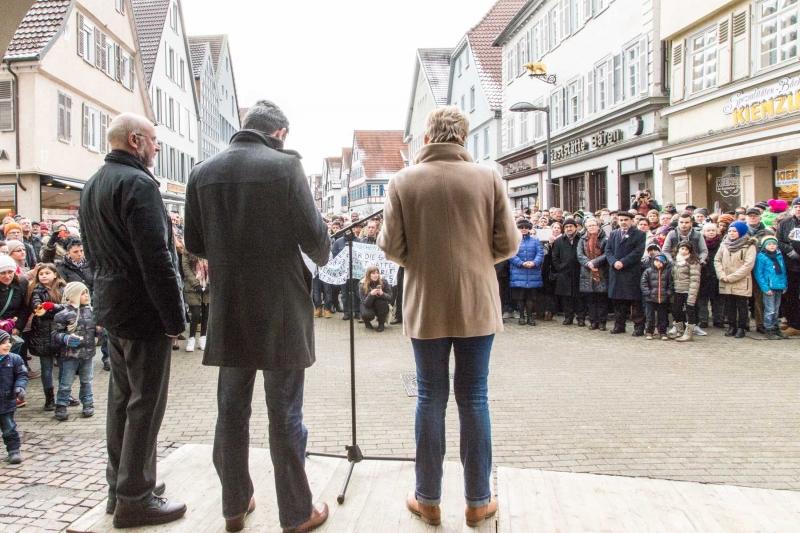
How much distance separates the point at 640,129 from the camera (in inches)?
808

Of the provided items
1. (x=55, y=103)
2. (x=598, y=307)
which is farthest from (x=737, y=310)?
(x=55, y=103)

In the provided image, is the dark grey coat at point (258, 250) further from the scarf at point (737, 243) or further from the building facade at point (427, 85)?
the building facade at point (427, 85)

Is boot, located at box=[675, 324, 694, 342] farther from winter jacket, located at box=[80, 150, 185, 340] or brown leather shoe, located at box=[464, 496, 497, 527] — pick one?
winter jacket, located at box=[80, 150, 185, 340]

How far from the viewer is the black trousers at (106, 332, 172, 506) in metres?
3.51

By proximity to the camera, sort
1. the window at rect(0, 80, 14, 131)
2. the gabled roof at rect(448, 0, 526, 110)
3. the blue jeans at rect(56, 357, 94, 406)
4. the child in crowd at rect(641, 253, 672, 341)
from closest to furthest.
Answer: the blue jeans at rect(56, 357, 94, 406)
the child in crowd at rect(641, 253, 672, 341)
the window at rect(0, 80, 14, 131)
the gabled roof at rect(448, 0, 526, 110)

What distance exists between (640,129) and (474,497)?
19167 millimetres

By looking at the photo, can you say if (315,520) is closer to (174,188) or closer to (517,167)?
(517,167)

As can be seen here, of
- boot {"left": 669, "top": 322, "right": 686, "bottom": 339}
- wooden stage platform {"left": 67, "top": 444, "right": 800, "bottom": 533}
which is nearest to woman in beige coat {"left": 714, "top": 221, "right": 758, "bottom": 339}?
boot {"left": 669, "top": 322, "right": 686, "bottom": 339}

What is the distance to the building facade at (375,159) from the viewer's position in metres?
75.1

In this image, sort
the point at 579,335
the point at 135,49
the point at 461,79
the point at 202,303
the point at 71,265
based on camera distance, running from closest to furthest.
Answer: the point at 71,265
the point at 202,303
the point at 579,335
the point at 135,49
the point at 461,79

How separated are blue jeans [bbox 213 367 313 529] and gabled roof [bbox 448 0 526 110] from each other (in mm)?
33502

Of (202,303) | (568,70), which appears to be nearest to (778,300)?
(202,303)

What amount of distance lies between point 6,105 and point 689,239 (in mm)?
19375

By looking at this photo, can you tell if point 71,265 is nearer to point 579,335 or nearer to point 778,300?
point 579,335
